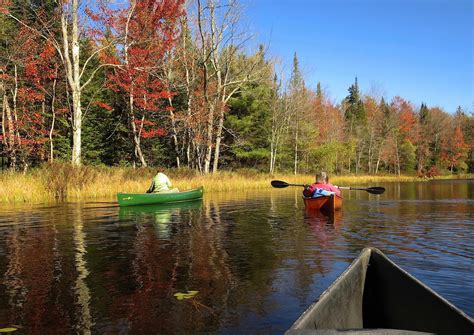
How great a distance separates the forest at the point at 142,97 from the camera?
98.2 feet

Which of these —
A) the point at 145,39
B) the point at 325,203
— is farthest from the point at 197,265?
the point at 145,39

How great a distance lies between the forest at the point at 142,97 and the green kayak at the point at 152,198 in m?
6.47

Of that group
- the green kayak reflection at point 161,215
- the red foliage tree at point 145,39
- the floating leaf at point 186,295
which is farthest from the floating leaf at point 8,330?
the red foliage tree at point 145,39

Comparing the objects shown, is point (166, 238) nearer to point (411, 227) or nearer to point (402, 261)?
point (402, 261)

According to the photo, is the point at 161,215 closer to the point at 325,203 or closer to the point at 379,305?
the point at 325,203

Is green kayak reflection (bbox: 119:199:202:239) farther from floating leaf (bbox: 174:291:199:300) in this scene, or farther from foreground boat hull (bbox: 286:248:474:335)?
foreground boat hull (bbox: 286:248:474:335)

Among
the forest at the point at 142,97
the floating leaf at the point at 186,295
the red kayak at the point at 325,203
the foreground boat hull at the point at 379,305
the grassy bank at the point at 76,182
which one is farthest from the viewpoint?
the forest at the point at 142,97

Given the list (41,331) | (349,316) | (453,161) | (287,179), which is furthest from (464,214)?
(453,161)

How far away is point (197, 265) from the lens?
25.0 ft

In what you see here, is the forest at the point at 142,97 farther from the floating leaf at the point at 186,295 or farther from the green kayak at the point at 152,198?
the floating leaf at the point at 186,295

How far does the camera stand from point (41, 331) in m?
4.62

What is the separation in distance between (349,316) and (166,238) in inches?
276

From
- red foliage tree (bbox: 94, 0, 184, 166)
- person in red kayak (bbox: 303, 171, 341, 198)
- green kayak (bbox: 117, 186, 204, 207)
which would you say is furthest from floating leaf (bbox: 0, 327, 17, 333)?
red foliage tree (bbox: 94, 0, 184, 166)

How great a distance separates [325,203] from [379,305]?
37.5ft
